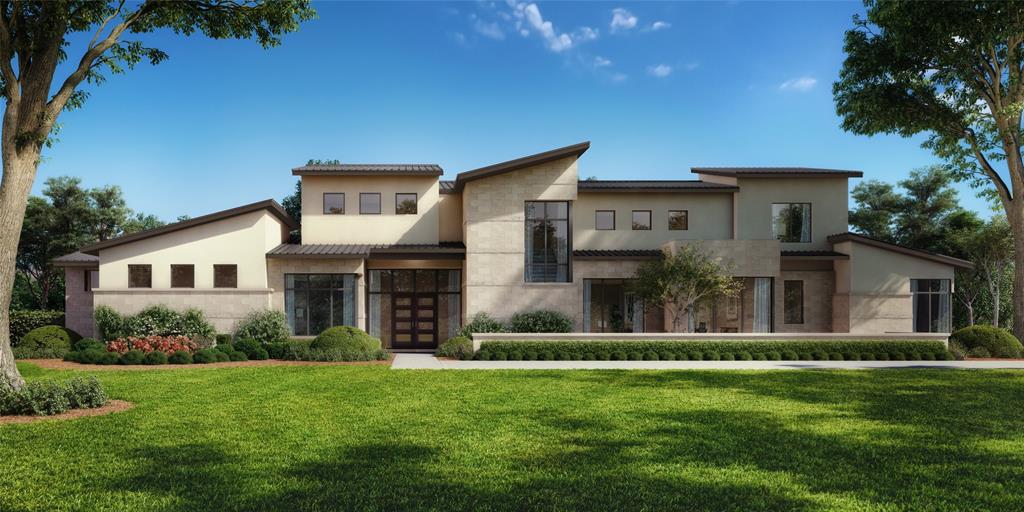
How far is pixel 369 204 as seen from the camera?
2662 cm

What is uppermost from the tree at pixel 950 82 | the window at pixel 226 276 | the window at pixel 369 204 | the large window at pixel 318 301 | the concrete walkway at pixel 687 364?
the tree at pixel 950 82

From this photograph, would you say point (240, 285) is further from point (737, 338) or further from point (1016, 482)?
point (1016, 482)

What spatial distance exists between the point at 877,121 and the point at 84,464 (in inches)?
1126

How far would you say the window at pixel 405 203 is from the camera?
2670 cm

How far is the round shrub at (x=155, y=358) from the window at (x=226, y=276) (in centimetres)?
494

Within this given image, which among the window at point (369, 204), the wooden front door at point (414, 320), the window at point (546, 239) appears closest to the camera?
the window at point (546, 239)

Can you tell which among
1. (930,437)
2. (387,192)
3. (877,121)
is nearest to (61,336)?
(387,192)

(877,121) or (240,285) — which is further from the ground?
(877,121)

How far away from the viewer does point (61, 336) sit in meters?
22.2

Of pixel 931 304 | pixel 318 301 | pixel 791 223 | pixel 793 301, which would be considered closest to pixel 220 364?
pixel 318 301

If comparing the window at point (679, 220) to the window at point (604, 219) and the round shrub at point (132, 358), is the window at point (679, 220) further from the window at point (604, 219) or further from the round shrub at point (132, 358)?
the round shrub at point (132, 358)

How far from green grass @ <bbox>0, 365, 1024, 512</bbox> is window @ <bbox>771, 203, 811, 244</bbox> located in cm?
1436

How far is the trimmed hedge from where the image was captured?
834 inches

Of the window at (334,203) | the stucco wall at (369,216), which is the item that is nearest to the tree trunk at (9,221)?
the stucco wall at (369,216)
